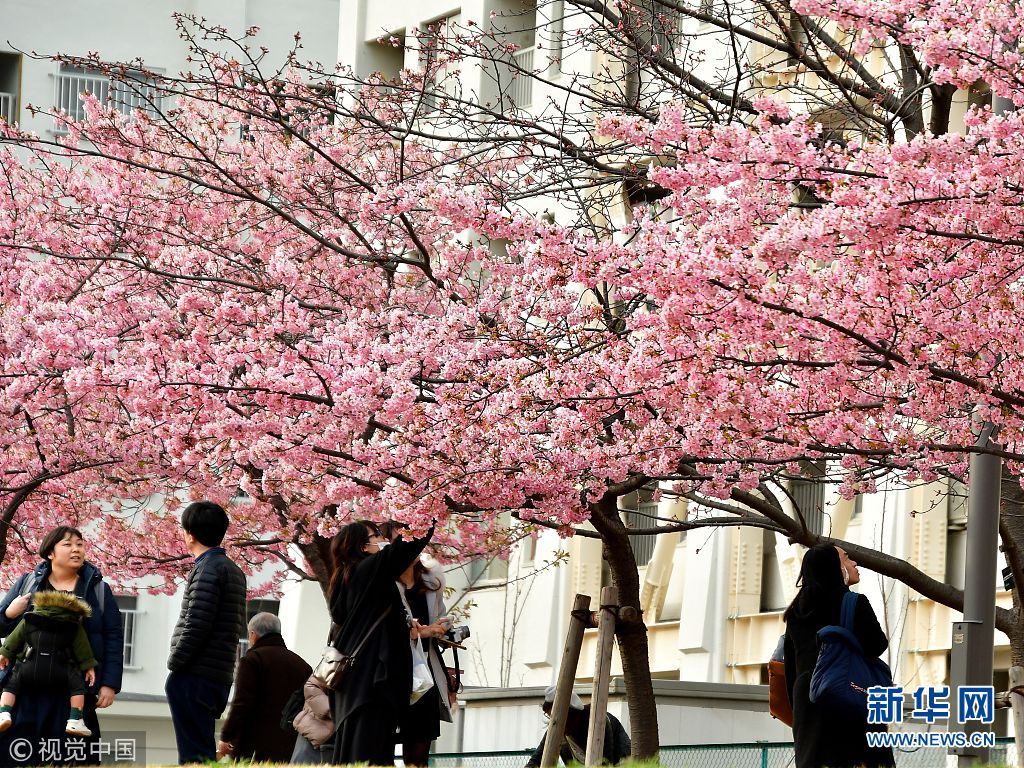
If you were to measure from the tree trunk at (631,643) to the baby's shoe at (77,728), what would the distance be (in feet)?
13.2

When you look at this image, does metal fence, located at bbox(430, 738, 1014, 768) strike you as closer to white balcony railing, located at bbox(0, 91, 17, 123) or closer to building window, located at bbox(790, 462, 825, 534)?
building window, located at bbox(790, 462, 825, 534)

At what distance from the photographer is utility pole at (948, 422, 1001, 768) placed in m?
11.2

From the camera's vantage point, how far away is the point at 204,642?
10742 mm

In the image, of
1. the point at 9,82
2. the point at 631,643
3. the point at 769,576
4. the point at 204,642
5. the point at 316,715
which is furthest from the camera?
the point at 9,82

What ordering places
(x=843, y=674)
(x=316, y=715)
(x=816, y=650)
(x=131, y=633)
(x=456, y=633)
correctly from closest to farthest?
(x=843, y=674) → (x=816, y=650) → (x=316, y=715) → (x=456, y=633) → (x=131, y=633)

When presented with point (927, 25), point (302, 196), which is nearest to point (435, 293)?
point (302, 196)

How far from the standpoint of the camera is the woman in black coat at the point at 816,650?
9695 millimetres

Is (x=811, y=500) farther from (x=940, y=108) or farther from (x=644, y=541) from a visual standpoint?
(x=940, y=108)

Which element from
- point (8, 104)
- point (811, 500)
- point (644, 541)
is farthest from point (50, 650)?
point (8, 104)

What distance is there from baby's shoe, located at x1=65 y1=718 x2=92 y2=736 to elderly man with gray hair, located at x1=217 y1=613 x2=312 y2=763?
4.17ft

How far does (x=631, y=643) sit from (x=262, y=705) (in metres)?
2.87

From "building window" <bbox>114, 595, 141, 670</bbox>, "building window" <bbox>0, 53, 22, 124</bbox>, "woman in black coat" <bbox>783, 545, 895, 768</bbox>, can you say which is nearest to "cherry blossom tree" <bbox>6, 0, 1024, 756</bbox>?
"woman in black coat" <bbox>783, 545, 895, 768</bbox>

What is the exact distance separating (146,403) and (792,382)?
15.1 feet

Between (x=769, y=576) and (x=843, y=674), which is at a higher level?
(x=769, y=576)
